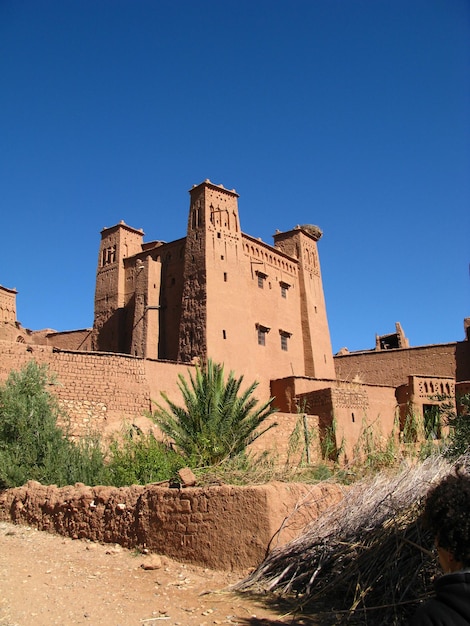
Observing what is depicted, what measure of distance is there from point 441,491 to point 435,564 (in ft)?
8.02

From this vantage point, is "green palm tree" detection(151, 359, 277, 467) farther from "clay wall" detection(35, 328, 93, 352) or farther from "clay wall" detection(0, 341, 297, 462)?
"clay wall" detection(35, 328, 93, 352)

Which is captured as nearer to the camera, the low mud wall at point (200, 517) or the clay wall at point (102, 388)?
the low mud wall at point (200, 517)

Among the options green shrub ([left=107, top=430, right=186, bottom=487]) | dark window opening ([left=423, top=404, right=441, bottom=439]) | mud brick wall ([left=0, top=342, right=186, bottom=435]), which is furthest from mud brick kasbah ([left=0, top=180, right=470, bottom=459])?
green shrub ([left=107, top=430, right=186, bottom=487])

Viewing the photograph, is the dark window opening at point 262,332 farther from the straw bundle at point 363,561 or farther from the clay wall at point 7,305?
the straw bundle at point 363,561

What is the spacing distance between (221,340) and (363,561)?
1585cm

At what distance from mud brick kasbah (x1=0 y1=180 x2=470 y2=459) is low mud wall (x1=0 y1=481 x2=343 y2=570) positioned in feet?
22.5

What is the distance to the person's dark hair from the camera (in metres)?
2.35

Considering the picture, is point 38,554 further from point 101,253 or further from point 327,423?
point 101,253

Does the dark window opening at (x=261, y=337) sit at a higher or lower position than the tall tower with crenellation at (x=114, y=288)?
lower

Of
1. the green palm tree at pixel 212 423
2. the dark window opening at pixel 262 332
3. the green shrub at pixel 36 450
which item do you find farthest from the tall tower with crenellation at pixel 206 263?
the green shrub at pixel 36 450

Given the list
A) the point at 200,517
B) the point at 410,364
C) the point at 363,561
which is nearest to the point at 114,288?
the point at 410,364

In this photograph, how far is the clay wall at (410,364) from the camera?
1006 inches

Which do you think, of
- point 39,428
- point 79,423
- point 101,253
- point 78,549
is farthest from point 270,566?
point 101,253

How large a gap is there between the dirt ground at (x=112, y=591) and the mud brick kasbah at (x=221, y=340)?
7702 mm
